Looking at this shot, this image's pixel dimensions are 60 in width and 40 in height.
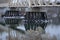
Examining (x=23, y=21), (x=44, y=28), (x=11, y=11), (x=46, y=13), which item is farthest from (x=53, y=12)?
(x=11, y=11)

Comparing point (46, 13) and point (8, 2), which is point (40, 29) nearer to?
point (46, 13)

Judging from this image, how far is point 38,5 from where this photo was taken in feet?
6.44

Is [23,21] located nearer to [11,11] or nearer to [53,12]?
[11,11]

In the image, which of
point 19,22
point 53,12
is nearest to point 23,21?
point 19,22

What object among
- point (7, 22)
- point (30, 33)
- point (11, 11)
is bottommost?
point (30, 33)

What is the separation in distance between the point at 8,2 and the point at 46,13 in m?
0.46

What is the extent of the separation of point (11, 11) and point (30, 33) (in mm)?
340

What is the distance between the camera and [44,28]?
2010 mm

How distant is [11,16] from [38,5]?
1.12 ft

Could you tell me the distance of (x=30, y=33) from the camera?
6.68 ft

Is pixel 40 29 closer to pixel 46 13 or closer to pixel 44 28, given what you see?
pixel 44 28

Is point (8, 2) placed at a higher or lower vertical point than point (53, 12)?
higher

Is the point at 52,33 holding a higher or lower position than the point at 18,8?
lower

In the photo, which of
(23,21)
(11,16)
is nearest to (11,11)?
(11,16)
